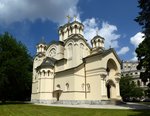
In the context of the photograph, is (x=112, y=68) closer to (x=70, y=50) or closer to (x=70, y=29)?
(x=70, y=50)

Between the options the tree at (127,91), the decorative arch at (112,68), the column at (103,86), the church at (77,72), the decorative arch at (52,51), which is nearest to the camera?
the column at (103,86)

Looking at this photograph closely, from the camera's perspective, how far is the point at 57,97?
120 feet

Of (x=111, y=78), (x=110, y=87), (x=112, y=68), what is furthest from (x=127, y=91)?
(x=111, y=78)

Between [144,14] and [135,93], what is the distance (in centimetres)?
3341

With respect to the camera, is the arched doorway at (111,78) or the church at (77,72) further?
the arched doorway at (111,78)

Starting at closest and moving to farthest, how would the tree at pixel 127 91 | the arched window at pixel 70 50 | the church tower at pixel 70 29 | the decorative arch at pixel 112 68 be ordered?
the decorative arch at pixel 112 68 < the arched window at pixel 70 50 < the church tower at pixel 70 29 < the tree at pixel 127 91

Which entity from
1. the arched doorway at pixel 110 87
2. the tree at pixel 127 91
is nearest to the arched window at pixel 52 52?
the arched doorway at pixel 110 87

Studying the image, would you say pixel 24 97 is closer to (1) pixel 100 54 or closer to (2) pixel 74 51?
(2) pixel 74 51

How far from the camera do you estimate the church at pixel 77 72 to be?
32.0 metres

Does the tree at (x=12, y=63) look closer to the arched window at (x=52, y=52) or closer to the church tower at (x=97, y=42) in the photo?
the arched window at (x=52, y=52)

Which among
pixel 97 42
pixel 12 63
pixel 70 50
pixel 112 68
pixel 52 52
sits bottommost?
pixel 112 68

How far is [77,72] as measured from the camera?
109 ft

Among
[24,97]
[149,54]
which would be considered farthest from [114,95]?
[24,97]

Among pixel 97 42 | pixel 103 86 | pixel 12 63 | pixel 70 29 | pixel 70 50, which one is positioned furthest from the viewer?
pixel 97 42
